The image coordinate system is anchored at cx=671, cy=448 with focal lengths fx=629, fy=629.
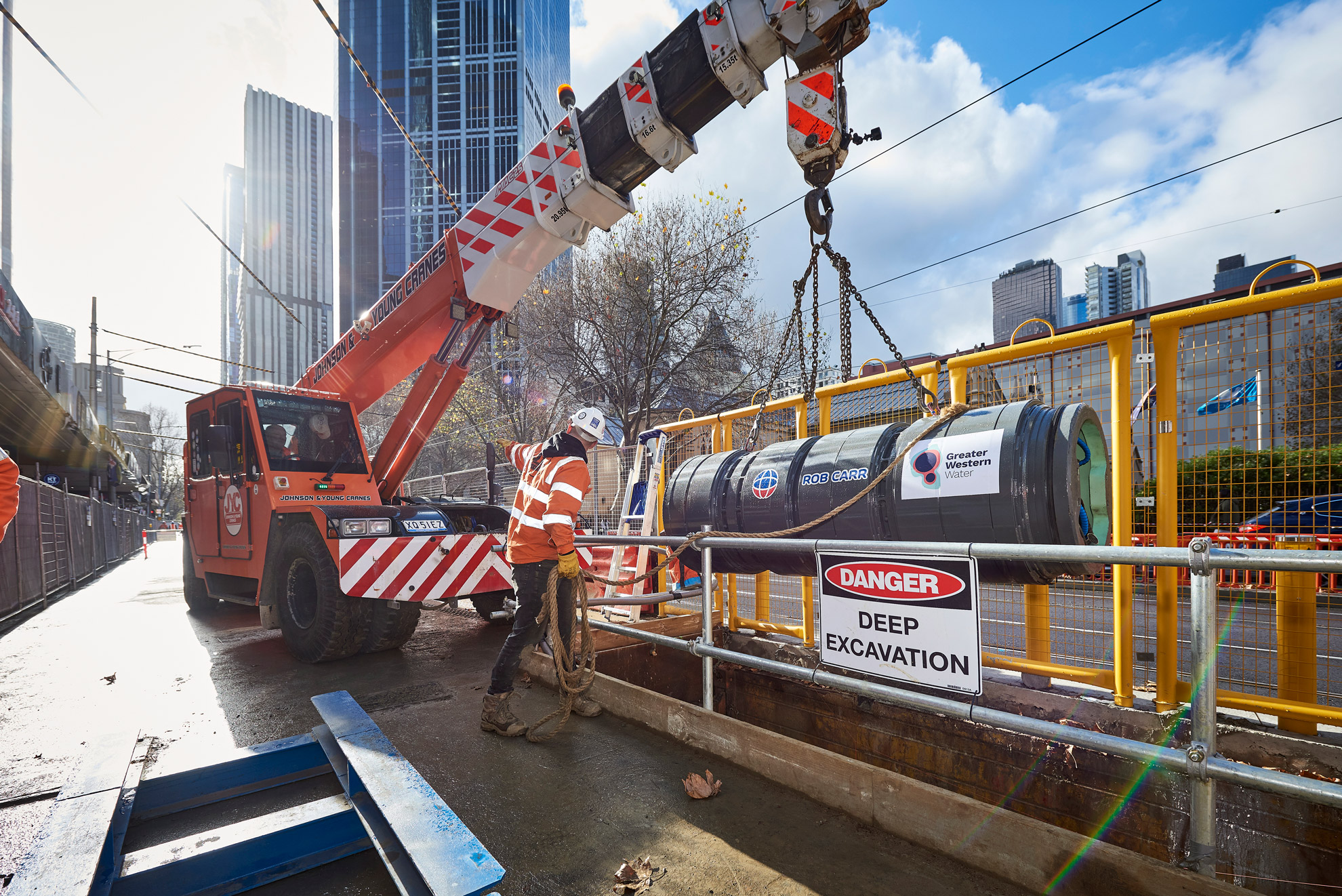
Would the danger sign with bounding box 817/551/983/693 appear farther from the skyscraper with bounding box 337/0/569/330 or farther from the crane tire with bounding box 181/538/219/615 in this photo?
the skyscraper with bounding box 337/0/569/330

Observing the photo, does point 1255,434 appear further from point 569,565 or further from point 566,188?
point 566,188

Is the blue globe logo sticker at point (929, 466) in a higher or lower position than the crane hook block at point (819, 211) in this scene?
lower

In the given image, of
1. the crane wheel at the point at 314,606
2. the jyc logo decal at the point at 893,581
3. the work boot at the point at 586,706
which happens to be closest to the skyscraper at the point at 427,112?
the crane wheel at the point at 314,606

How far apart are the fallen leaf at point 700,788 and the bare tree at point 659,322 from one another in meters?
13.8

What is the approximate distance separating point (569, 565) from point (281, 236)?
43877 mm

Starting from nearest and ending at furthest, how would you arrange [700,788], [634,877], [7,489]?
[634,877] → [700,788] → [7,489]

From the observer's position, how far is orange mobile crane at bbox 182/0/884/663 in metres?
4.06

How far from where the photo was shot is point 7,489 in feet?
10.0

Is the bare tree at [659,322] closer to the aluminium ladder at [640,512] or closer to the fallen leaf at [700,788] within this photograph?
the aluminium ladder at [640,512]

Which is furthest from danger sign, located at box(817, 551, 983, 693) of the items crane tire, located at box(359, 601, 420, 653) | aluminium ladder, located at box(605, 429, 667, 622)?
crane tire, located at box(359, 601, 420, 653)

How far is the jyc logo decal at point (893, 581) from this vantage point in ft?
8.53

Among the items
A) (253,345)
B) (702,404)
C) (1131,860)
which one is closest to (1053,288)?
(702,404)

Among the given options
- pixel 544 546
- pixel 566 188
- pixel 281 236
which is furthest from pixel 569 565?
pixel 281 236

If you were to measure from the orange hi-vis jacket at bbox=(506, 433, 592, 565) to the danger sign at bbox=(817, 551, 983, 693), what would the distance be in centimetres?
162
